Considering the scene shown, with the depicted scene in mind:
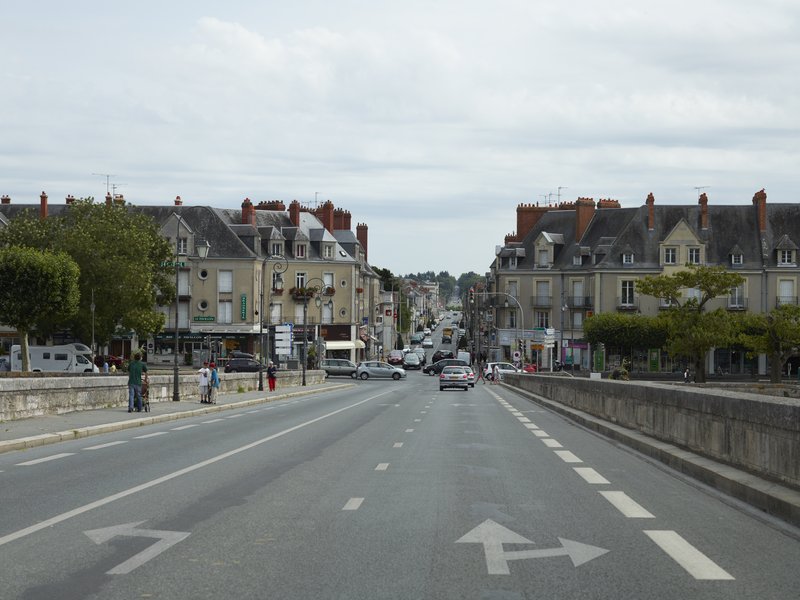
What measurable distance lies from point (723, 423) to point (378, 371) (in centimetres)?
7189

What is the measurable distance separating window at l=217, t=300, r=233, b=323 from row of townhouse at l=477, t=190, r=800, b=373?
21722 mm

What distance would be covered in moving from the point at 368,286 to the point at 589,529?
110m

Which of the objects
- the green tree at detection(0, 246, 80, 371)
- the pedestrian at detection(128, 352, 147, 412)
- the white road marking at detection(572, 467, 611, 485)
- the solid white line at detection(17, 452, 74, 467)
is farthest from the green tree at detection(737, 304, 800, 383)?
the solid white line at detection(17, 452, 74, 467)

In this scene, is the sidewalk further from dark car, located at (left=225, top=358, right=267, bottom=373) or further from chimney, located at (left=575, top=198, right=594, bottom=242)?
chimney, located at (left=575, top=198, right=594, bottom=242)

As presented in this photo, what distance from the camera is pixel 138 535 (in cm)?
855

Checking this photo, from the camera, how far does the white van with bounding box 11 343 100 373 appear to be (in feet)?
202

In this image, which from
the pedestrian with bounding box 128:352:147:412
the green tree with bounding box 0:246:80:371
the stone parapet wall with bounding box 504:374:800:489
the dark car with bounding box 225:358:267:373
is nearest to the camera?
the stone parapet wall with bounding box 504:374:800:489

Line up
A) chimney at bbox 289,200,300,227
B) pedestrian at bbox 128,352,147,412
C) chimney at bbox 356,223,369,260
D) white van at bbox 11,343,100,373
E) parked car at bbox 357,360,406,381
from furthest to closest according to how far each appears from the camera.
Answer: chimney at bbox 356,223,369,260 → chimney at bbox 289,200,300,227 → parked car at bbox 357,360,406,381 → white van at bbox 11,343,100,373 → pedestrian at bbox 128,352,147,412

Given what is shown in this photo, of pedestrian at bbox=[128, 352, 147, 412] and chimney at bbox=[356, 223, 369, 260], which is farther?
chimney at bbox=[356, 223, 369, 260]

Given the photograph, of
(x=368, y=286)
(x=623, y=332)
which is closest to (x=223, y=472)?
(x=623, y=332)

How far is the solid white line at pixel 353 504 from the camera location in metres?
10.1

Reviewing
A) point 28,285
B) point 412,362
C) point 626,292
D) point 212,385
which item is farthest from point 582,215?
point 212,385

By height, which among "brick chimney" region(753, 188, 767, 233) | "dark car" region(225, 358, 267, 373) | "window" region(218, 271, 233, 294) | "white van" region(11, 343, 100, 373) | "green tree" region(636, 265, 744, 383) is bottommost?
"dark car" region(225, 358, 267, 373)

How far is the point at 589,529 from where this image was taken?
8773 mm
